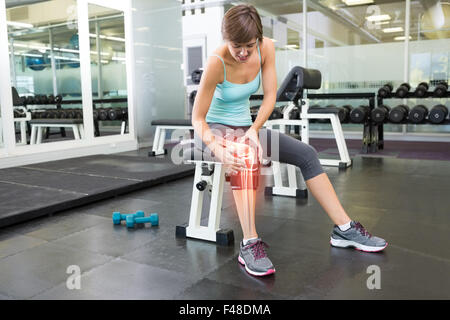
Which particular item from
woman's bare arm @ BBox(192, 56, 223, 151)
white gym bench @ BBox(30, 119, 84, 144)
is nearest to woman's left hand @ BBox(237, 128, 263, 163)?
woman's bare arm @ BBox(192, 56, 223, 151)

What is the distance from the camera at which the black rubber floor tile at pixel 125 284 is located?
1.40 meters

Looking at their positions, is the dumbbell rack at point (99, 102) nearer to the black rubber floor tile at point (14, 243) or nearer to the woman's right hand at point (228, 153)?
the black rubber floor tile at point (14, 243)

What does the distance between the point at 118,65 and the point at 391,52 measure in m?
4.31

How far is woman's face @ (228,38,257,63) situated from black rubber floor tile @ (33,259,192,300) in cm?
84

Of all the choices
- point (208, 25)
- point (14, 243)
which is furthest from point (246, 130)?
point (208, 25)

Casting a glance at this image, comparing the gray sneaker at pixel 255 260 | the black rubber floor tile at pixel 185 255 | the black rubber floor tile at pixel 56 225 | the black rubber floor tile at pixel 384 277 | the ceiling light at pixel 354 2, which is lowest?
the black rubber floor tile at pixel 384 277

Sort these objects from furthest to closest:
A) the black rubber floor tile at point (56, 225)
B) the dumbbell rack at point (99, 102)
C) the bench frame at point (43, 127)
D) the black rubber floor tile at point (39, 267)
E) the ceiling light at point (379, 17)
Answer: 1. the ceiling light at point (379, 17)
2. the dumbbell rack at point (99, 102)
3. the bench frame at point (43, 127)
4. the black rubber floor tile at point (56, 225)
5. the black rubber floor tile at point (39, 267)

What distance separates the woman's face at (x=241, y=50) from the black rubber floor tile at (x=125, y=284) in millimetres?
843

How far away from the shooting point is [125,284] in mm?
1489

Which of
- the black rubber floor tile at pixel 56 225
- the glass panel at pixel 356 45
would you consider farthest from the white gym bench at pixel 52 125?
the glass panel at pixel 356 45

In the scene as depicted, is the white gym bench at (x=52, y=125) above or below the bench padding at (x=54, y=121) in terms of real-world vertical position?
below

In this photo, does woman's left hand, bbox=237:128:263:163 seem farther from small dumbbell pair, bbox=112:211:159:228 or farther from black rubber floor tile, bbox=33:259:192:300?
small dumbbell pair, bbox=112:211:159:228

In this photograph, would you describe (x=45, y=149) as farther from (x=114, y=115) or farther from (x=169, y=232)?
(x=169, y=232)

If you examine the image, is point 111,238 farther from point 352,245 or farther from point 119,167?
point 119,167
